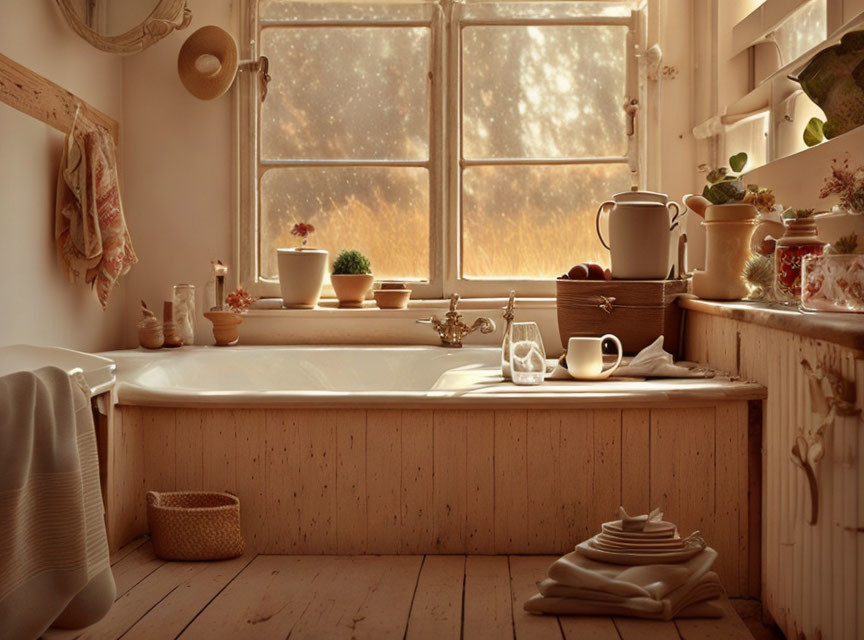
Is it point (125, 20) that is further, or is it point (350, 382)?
point (125, 20)

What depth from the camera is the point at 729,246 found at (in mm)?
2883

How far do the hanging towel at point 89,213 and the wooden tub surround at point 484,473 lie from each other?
910 mm

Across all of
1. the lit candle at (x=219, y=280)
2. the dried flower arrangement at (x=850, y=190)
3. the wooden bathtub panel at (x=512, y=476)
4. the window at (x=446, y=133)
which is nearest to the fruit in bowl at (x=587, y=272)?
the window at (x=446, y=133)

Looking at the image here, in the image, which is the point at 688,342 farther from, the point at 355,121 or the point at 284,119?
the point at 284,119

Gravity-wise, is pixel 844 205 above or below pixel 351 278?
above

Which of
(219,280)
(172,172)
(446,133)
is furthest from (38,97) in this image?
(446,133)

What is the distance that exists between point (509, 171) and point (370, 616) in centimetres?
227

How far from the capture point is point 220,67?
375 cm

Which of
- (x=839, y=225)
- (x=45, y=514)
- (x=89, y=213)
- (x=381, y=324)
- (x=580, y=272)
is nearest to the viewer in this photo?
(x=45, y=514)

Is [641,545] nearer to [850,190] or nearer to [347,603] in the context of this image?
[347,603]

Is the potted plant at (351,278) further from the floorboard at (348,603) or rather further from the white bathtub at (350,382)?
the floorboard at (348,603)

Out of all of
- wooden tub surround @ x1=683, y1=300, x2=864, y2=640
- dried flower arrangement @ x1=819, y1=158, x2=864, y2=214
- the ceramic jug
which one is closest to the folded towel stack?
wooden tub surround @ x1=683, y1=300, x2=864, y2=640

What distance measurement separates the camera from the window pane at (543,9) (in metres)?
3.84

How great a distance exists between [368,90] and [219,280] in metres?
0.99
